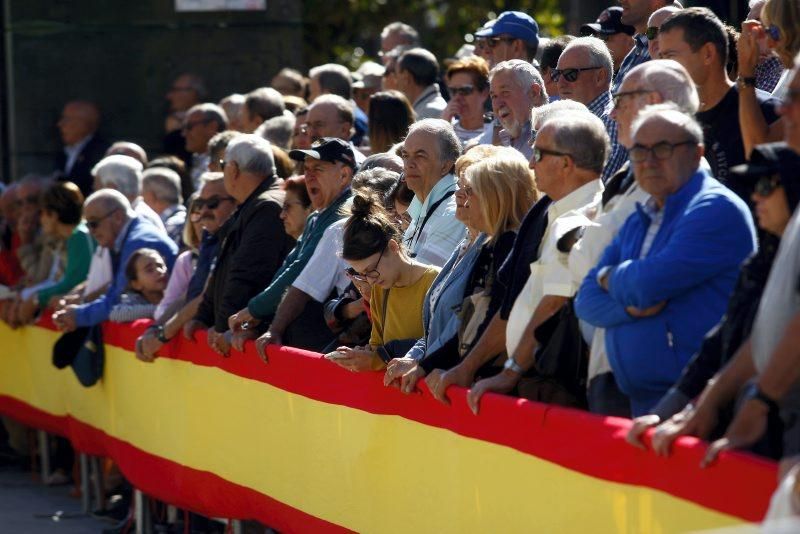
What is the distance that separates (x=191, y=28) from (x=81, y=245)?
4.95 m

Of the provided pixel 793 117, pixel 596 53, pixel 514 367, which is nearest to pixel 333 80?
pixel 596 53

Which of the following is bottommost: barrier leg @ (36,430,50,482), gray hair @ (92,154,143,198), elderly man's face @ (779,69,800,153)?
barrier leg @ (36,430,50,482)

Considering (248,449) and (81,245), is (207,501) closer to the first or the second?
(248,449)

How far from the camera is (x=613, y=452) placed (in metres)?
5.12

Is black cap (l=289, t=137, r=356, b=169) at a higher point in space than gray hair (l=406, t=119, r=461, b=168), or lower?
lower

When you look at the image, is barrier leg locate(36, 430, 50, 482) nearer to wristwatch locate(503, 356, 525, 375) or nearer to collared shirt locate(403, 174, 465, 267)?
collared shirt locate(403, 174, 465, 267)

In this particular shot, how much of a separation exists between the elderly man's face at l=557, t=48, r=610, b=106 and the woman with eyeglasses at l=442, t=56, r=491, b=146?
5.92 ft

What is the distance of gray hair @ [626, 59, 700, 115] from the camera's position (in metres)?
5.78

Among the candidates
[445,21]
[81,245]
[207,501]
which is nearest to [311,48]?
[445,21]

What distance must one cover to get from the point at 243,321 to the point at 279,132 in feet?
8.04

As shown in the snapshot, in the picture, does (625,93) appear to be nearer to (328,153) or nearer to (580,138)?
(580,138)

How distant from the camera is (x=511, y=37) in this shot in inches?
386

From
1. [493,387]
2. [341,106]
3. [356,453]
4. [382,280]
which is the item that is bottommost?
[356,453]

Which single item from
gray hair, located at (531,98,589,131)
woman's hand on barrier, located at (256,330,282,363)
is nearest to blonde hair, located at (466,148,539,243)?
gray hair, located at (531,98,589,131)
